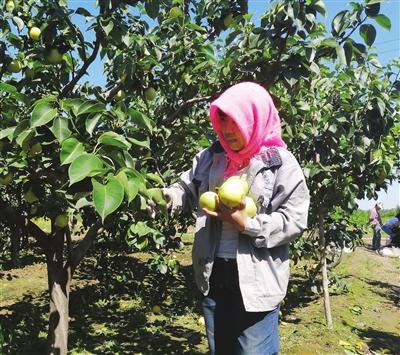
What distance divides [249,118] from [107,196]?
0.59 m

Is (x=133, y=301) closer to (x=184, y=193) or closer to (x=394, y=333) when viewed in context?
(x=394, y=333)

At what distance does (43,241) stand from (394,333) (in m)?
3.85

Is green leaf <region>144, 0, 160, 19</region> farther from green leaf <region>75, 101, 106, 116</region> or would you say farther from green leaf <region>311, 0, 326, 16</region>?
green leaf <region>75, 101, 106, 116</region>

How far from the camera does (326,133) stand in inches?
144

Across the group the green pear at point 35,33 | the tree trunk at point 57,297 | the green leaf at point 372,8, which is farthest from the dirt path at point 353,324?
the green pear at point 35,33

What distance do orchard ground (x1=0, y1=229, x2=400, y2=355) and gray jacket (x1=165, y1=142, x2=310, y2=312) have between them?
266 centimetres

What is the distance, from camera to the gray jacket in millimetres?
1517

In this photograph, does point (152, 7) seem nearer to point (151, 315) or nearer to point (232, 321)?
point (232, 321)

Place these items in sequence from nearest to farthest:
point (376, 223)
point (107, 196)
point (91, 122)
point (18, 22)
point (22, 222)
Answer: point (107, 196) → point (91, 122) → point (18, 22) → point (22, 222) → point (376, 223)

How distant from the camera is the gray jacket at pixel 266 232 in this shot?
152 cm

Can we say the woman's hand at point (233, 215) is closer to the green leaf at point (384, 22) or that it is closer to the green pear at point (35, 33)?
the green leaf at point (384, 22)

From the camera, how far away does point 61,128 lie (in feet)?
4.90

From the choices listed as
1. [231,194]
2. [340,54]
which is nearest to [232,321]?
[231,194]

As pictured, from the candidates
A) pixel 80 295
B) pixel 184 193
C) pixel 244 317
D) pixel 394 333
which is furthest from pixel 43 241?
pixel 394 333
